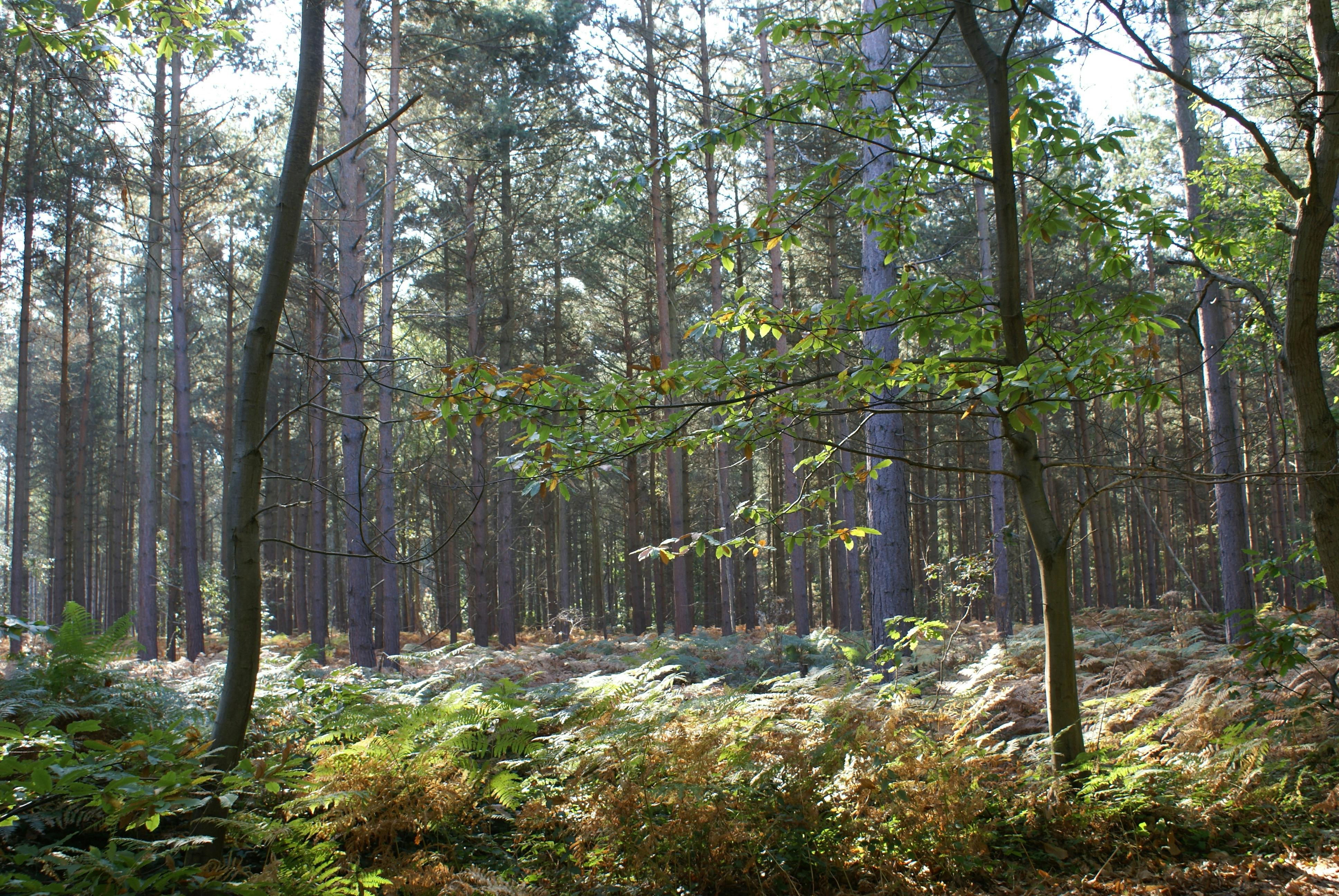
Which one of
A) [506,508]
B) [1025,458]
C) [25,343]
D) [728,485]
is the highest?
[25,343]

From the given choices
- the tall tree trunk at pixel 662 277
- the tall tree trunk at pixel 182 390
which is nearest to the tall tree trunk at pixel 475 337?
the tall tree trunk at pixel 662 277

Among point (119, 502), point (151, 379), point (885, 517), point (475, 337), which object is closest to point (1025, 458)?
point (885, 517)

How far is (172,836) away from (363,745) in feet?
3.12

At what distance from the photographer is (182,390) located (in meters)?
13.2

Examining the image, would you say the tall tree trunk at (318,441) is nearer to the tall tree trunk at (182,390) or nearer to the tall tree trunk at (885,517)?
the tall tree trunk at (182,390)

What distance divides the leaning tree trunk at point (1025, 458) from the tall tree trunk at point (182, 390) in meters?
13.6

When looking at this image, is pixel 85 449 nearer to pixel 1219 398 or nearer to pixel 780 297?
pixel 780 297

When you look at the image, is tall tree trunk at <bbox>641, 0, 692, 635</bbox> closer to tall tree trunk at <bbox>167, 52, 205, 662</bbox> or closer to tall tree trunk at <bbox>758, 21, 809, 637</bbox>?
tall tree trunk at <bbox>758, 21, 809, 637</bbox>

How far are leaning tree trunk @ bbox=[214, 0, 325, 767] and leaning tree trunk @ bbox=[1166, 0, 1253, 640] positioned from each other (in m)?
9.23

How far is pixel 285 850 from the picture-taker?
308cm

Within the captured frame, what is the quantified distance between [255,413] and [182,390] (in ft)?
41.0

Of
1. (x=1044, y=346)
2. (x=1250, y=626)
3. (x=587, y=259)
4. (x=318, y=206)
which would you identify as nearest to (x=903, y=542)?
(x=1250, y=626)

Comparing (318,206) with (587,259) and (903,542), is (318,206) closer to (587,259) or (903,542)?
(587,259)

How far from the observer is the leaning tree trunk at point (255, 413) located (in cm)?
287
